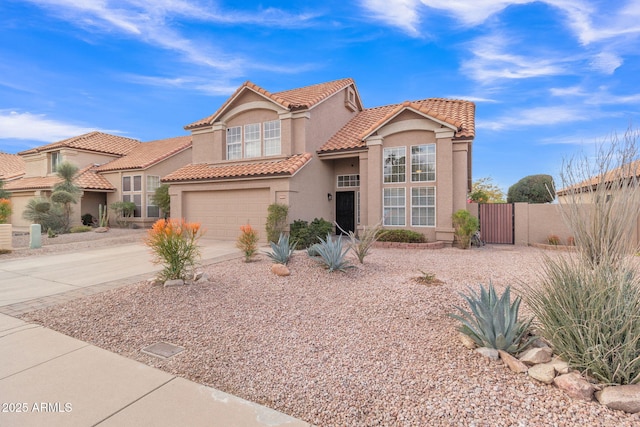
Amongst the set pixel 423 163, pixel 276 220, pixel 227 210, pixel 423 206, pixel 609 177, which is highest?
pixel 423 163

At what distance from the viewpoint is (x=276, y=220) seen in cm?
1359

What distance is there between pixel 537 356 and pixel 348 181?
46.4 feet

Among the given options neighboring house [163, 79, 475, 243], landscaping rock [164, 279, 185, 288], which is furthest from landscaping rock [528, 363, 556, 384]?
neighboring house [163, 79, 475, 243]

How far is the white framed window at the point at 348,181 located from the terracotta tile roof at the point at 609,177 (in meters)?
12.9

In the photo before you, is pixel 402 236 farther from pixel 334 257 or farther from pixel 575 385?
pixel 575 385

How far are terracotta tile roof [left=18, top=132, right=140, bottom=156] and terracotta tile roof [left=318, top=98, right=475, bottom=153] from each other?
2097 centimetres

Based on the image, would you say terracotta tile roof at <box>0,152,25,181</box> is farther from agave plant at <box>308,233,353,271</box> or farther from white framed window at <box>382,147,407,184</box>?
agave plant at <box>308,233,353,271</box>

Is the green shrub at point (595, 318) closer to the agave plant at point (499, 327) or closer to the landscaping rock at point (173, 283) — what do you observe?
the agave plant at point (499, 327)

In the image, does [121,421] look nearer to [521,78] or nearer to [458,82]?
[521,78]

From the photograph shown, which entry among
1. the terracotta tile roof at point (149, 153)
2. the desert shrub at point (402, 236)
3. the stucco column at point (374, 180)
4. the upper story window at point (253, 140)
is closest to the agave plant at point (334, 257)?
the desert shrub at point (402, 236)

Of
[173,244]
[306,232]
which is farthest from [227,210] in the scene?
[173,244]

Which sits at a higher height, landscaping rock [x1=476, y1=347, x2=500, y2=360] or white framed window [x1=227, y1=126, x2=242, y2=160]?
white framed window [x1=227, y1=126, x2=242, y2=160]

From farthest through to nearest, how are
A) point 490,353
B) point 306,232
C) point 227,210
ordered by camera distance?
point 227,210 < point 306,232 < point 490,353

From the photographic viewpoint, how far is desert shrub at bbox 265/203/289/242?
13547 millimetres
